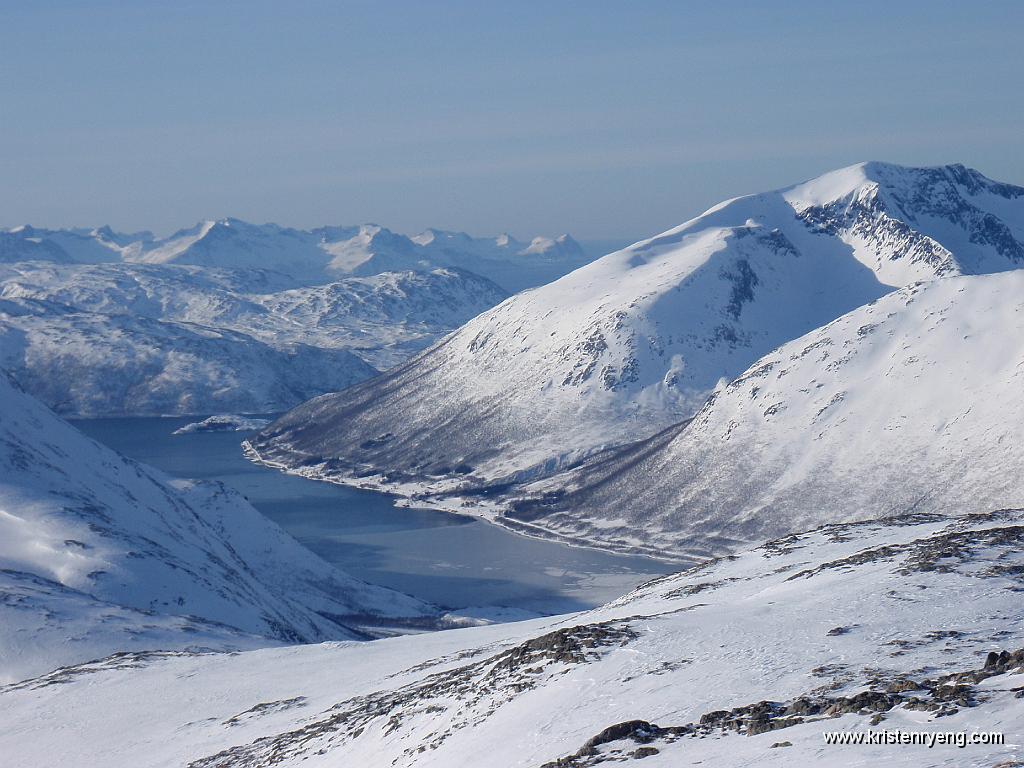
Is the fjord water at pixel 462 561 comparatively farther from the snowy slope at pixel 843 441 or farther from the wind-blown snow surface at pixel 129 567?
the wind-blown snow surface at pixel 129 567

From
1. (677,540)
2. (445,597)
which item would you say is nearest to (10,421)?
(445,597)

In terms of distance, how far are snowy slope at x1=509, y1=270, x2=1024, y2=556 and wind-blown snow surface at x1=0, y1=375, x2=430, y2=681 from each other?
51927mm

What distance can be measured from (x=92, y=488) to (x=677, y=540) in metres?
76.3

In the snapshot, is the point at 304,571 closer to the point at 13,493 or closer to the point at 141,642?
the point at 13,493

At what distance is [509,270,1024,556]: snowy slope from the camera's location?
156 meters

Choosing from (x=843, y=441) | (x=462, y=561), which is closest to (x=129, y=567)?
(x=462, y=561)

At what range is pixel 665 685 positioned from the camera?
3338 centimetres

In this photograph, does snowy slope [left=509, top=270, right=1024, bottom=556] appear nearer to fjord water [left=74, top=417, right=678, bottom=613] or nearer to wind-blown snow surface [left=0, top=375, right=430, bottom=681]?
fjord water [left=74, top=417, right=678, bottom=613]

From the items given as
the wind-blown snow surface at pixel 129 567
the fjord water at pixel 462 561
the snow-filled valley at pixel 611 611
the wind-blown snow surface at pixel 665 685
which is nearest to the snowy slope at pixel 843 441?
the snow-filled valley at pixel 611 611

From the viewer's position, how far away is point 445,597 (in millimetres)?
142625

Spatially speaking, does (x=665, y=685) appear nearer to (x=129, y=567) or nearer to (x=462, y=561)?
(x=129, y=567)

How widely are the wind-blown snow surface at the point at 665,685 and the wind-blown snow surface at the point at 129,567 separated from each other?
16495 millimetres

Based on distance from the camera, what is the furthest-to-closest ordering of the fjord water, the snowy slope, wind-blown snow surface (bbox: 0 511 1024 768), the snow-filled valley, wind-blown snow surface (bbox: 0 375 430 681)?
1. the snowy slope
2. the fjord water
3. wind-blown snow surface (bbox: 0 375 430 681)
4. the snow-filled valley
5. wind-blown snow surface (bbox: 0 511 1024 768)

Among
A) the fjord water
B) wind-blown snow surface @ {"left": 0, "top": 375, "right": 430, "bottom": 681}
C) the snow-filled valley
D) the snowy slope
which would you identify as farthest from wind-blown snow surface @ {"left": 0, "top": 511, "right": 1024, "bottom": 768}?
the snowy slope
